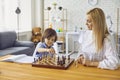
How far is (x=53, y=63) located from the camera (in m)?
→ 1.71

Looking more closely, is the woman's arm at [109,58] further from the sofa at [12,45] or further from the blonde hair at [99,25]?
the sofa at [12,45]

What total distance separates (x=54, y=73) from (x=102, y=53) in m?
0.57

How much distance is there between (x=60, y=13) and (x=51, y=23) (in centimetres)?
42

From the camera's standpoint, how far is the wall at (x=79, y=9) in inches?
209

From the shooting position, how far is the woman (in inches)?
65.6

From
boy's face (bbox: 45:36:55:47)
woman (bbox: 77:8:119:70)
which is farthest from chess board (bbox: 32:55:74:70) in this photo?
boy's face (bbox: 45:36:55:47)

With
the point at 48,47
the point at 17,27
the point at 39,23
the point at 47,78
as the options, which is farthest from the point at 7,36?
the point at 47,78

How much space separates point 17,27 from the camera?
18.5ft

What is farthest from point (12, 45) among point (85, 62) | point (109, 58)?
point (109, 58)

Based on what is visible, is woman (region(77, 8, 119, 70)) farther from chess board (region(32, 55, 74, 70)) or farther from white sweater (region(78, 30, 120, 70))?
chess board (region(32, 55, 74, 70))

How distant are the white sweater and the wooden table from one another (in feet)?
0.25

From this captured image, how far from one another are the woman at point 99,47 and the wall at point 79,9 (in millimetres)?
3696

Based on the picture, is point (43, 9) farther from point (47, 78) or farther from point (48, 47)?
point (47, 78)

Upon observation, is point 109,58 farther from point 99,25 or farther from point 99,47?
point 99,25
